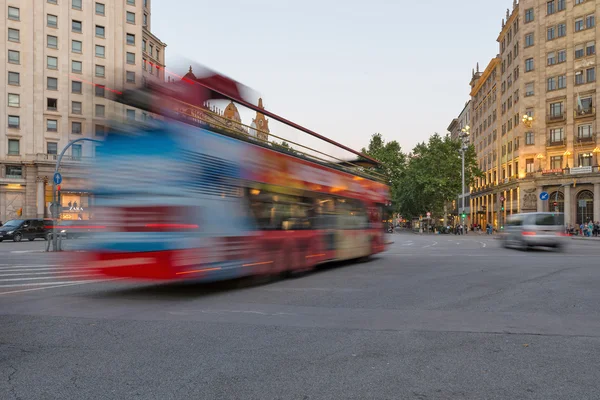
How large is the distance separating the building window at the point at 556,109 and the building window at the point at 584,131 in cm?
269

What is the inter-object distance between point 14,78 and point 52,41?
6128 millimetres

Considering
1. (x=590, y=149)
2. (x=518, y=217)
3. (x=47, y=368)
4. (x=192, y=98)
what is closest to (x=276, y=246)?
(x=192, y=98)

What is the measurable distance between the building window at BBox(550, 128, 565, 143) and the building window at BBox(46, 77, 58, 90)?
57.2 meters

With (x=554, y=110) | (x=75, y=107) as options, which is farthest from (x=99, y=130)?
(x=554, y=110)

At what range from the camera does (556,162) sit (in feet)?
A: 191

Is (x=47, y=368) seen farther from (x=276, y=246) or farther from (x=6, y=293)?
(x=276, y=246)

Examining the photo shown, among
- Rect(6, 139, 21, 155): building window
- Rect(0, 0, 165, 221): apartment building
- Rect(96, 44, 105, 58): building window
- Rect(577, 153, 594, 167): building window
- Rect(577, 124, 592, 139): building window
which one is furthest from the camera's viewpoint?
Rect(96, 44, 105, 58): building window

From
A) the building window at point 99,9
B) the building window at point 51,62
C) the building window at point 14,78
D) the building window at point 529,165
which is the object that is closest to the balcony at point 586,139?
the building window at point 529,165

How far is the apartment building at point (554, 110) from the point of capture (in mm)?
55375

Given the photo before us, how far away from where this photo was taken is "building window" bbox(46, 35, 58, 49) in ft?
200

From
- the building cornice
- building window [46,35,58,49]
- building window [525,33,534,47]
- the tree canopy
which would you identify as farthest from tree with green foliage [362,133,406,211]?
building window [46,35,58,49]

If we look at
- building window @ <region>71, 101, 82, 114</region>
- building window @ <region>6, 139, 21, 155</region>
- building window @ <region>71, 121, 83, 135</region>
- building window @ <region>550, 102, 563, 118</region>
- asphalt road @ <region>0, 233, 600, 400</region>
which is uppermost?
building window @ <region>71, 101, 82, 114</region>

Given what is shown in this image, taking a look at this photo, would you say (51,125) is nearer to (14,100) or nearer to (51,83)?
(14,100)

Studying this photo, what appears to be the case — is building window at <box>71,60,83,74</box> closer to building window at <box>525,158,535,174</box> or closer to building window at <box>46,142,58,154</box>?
building window at <box>46,142,58,154</box>
